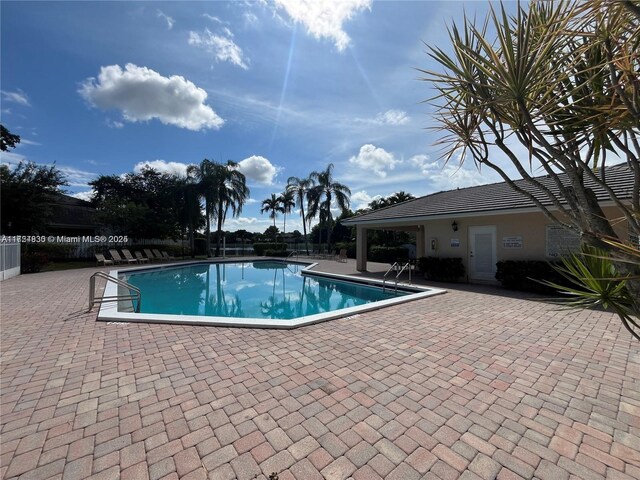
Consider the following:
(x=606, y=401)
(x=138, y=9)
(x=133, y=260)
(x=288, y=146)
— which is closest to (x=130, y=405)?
(x=606, y=401)

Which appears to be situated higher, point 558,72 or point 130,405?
point 558,72

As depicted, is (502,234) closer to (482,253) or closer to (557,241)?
(482,253)

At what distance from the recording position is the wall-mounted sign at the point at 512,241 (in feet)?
34.9

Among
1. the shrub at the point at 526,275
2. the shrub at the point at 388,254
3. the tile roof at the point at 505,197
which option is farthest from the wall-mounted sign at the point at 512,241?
the shrub at the point at 388,254

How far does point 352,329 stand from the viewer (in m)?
5.37

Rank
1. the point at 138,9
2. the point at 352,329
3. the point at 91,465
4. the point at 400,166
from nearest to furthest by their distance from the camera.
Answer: the point at 91,465 → the point at 352,329 → the point at 138,9 → the point at 400,166

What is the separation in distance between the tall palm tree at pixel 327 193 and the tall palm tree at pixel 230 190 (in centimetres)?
794

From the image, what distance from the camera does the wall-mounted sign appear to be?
10.6m

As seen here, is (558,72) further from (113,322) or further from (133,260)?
(133,260)

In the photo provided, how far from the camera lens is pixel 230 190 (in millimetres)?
26797

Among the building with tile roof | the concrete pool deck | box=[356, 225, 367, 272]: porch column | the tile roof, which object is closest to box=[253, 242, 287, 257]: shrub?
box=[356, 225, 367, 272]: porch column

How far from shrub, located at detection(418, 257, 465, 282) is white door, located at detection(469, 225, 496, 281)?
0.51 m

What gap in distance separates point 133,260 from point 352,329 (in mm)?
20825

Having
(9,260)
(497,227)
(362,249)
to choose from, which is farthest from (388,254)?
(9,260)
